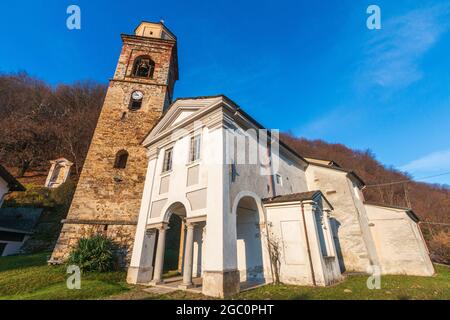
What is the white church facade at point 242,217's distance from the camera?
7305 millimetres

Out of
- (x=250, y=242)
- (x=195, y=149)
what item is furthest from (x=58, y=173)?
(x=250, y=242)

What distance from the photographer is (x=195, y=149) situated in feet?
30.3

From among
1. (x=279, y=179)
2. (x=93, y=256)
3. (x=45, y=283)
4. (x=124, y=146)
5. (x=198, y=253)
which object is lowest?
(x=45, y=283)

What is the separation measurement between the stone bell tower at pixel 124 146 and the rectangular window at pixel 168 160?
2934 mm

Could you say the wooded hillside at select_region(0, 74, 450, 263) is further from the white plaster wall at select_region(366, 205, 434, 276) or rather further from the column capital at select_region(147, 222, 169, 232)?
the column capital at select_region(147, 222, 169, 232)

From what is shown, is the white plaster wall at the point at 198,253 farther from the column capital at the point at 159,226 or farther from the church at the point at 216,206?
the column capital at the point at 159,226

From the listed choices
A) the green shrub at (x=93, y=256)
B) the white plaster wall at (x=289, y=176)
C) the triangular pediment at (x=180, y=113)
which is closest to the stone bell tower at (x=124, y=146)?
the green shrub at (x=93, y=256)

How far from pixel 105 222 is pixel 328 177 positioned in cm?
1414

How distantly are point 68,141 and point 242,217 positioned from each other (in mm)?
26627

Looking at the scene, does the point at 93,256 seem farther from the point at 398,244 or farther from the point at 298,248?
the point at 398,244

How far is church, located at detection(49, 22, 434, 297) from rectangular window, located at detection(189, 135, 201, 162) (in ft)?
0.17
